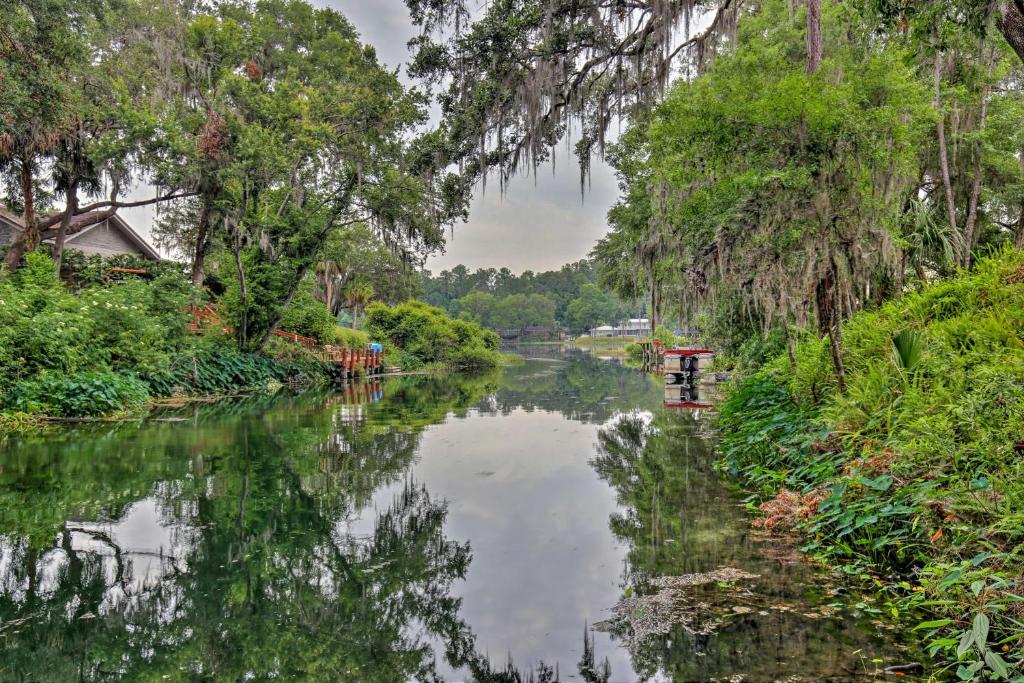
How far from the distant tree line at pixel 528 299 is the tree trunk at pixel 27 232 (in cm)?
5874

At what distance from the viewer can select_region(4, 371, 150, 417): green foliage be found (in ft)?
35.1

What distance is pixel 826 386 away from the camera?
6.94 metres

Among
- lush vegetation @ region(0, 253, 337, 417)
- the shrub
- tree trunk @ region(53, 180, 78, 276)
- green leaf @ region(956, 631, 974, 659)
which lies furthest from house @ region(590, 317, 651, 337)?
green leaf @ region(956, 631, 974, 659)

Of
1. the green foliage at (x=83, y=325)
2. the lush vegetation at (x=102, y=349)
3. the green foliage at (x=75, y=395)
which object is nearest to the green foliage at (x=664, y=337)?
the lush vegetation at (x=102, y=349)

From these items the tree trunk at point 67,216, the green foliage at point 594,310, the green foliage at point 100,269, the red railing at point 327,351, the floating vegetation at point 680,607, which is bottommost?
the floating vegetation at point 680,607

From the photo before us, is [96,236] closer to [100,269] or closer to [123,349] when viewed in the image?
[100,269]

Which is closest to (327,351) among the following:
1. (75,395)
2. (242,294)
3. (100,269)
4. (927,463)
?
(242,294)

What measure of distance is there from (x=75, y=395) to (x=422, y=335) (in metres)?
22.9

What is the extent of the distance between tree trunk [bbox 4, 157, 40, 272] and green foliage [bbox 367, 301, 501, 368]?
1754cm

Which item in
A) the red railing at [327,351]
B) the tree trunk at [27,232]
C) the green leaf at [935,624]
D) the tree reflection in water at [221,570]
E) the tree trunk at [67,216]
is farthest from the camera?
the red railing at [327,351]

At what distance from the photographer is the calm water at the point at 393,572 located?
3107 mm

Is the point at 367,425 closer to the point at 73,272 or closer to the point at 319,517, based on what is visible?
the point at 319,517

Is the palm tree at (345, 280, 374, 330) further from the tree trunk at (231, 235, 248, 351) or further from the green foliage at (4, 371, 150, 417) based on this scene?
the green foliage at (4, 371, 150, 417)

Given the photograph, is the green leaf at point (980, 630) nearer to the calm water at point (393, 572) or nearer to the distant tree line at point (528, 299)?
the calm water at point (393, 572)
